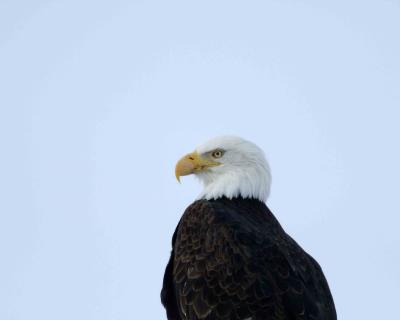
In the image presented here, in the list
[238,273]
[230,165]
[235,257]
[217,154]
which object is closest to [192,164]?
[217,154]

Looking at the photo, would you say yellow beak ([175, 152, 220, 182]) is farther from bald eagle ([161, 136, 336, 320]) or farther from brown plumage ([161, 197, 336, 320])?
brown plumage ([161, 197, 336, 320])

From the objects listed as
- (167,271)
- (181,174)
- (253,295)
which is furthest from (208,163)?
(253,295)

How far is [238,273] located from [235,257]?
0.50 ft

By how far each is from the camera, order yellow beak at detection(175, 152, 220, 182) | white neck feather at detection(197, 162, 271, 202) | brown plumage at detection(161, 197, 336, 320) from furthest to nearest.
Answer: yellow beak at detection(175, 152, 220, 182), white neck feather at detection(197, 162, 271, 202), brown plumage at detection(161, 197, 336, 320)

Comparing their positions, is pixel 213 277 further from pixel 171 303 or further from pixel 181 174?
pixel 181 174

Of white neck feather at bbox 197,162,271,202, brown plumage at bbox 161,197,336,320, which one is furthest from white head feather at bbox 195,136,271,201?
brown plumage at bbox 161,197,336,320

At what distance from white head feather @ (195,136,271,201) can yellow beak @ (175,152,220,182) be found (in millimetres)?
48

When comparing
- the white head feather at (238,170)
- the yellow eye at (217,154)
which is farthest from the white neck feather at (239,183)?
the yellow eye at (217,154)

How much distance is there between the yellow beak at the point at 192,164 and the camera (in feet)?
38.4

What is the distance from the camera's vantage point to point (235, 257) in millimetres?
10438

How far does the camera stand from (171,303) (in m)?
11.0

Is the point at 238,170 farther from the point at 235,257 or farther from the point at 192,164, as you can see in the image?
the point at 235,257

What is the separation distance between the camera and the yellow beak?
11703 mm

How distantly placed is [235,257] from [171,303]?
0.94 m
